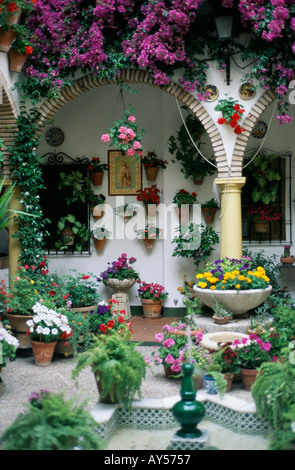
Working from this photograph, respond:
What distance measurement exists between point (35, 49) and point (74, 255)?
3618 millimetres

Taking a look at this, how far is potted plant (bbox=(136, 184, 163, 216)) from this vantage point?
962cm

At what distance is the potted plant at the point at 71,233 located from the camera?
384 inches

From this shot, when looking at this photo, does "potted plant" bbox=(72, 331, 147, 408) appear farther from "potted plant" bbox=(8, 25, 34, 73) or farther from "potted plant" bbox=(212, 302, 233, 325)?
"potted plant" bbox=(8, 25, 34, 73)

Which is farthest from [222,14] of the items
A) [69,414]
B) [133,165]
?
[69,414]

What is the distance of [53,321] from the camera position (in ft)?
21.5

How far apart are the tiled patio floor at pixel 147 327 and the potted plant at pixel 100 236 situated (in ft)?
4.52

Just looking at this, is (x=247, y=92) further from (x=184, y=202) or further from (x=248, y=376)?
(x=248, y=376)

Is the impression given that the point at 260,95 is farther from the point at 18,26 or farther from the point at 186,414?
the point at 186,414

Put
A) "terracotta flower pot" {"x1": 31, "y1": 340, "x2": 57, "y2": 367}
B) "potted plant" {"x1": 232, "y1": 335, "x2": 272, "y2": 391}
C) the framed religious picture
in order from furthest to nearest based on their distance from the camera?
the framed religious picture, "terracotta flower pot" {"x1": 31, "y1": 340, "x2": 57, "y2": 367}, "potted plant" {"x1": 232, "y1": 335, "x2": 272, "y2": 391}

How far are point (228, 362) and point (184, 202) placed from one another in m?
4.36

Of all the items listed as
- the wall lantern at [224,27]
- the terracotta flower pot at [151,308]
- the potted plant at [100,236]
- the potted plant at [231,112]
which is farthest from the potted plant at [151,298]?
the wall lantern at [224,27]

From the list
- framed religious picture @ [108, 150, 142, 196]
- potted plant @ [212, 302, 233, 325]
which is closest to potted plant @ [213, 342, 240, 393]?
potted plant @ [212, 302, 233, 325]

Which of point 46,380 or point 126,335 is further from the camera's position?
point 46,380

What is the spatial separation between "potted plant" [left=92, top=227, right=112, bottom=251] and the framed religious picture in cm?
65
